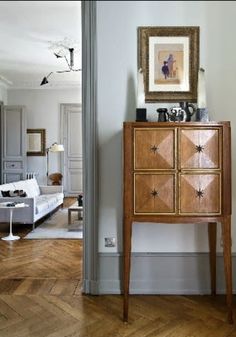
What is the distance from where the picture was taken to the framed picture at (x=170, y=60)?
2.54 meters

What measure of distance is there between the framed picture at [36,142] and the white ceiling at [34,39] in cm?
117

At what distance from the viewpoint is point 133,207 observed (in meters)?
2.17

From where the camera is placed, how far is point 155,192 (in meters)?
2.16

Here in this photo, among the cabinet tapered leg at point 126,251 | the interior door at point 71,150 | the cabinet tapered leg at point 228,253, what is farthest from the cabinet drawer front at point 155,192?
the interior door at point 71,150

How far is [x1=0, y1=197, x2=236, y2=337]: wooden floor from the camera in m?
2.04

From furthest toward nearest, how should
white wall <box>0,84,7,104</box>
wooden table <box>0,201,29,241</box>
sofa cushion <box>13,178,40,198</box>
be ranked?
white wall <box>0,84,7,104</box> < sofa cushion <box>13,178,40,198</box> < wooden table <box>0,201,29,241</box>

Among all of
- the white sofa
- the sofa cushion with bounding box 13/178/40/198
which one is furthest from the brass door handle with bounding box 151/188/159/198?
the sofa cushion with bounding box 13/178/40/198

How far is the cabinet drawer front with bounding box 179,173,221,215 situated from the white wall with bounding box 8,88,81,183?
636 cm

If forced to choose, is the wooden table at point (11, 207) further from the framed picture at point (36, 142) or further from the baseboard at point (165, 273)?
the framed picture at point (36, 142)

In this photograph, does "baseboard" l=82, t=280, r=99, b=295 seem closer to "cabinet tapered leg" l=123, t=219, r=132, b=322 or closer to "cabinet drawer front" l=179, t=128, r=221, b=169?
"cabinet tapered leg" l=123, t=219, r=132, b=322

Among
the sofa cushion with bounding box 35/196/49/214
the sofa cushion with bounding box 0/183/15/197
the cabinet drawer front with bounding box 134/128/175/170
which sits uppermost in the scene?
the cabinet drawer front with bounding box 134/128/175/170

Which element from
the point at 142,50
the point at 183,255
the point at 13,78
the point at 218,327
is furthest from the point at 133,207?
the point at 13,78

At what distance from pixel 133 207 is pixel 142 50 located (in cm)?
121

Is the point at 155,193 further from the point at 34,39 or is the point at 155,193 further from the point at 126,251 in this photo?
the point at 34,39
